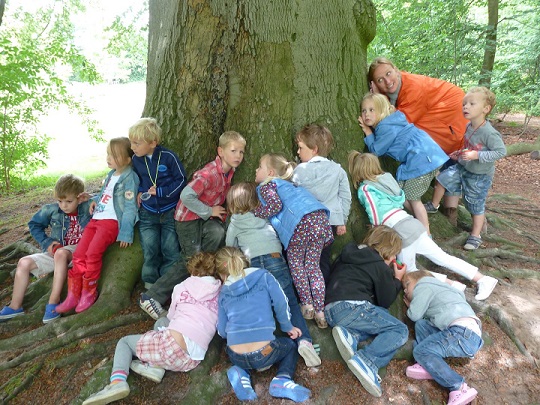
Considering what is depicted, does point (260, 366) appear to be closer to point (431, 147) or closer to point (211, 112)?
point (211, 112)

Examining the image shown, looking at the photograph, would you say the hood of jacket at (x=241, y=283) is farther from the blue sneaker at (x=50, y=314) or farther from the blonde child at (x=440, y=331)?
the blue sneaker at (x=50, y=314)

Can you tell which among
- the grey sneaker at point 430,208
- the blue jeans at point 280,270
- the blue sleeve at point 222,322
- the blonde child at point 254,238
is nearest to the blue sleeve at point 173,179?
the blonde child at point 254,238

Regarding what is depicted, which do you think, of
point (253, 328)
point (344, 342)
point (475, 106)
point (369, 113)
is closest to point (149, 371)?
point (253, 328)

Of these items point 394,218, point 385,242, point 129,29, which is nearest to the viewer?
point 385,242

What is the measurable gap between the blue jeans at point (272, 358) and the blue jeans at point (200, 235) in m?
1.08

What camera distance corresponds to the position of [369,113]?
12.8 feet

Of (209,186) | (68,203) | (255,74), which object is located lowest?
(68,203)

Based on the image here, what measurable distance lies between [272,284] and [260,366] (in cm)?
62

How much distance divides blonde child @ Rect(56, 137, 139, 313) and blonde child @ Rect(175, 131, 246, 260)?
0.55 metres

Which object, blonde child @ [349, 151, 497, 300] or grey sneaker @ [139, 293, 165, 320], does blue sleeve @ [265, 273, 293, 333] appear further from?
blonde child @ [349, 151, 497, 300]

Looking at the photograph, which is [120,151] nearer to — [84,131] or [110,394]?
[110,394]

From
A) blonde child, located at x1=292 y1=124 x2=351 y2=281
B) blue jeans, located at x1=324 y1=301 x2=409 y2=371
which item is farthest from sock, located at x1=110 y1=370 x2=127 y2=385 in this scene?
blonde child, located at x1=292 y1=124 x2=351 y2=281

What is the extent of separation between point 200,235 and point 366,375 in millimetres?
1972

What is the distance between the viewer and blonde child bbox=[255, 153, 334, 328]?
3.21 m
